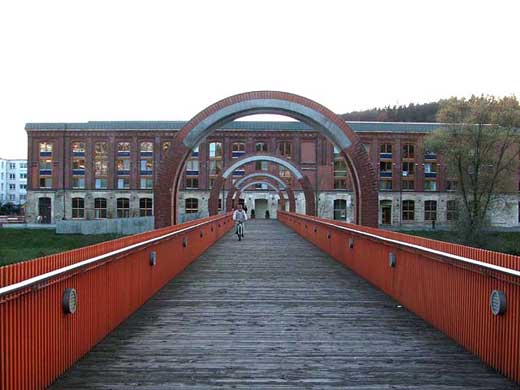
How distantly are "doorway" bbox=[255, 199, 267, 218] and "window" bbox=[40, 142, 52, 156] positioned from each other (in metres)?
25.7

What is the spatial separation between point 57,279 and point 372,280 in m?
7.57

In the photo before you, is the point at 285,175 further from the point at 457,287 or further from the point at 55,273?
the point at 55,273

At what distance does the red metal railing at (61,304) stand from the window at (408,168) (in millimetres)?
58620

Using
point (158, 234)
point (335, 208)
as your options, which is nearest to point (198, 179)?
point (335, 208)

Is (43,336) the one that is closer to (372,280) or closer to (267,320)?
(267,320)

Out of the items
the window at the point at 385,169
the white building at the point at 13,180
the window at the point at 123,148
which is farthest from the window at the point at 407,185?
the white building at the point at 13,180

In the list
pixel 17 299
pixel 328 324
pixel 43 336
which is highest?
pixel 17 299

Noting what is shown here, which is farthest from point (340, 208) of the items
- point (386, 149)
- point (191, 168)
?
point (191, 168)

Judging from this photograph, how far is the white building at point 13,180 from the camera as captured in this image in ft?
431

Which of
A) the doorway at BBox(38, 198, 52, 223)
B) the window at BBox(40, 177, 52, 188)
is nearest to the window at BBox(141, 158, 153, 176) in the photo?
the window at BBox(40, 177, 52, 188)

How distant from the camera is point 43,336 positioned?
4.95 meters

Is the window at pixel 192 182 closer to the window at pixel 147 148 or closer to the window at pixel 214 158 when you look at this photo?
the window at pixel 214 158

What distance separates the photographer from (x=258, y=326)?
752 centimetres

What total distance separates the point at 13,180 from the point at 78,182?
3037 inches
